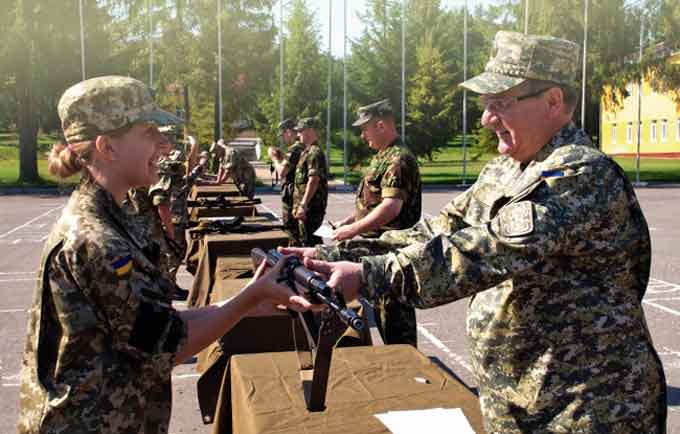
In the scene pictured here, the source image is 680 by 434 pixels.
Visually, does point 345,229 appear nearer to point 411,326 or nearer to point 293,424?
point 411,326

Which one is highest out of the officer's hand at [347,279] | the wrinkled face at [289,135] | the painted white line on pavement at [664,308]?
the wrinkled face at [289,135]

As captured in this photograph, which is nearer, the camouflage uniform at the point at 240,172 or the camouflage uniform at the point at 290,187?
the camouflage uniform at the point at 290,187

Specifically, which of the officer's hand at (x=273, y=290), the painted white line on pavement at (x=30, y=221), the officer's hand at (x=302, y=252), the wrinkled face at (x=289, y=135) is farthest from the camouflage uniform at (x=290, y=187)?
the officer's hand at (x=273, y=290)

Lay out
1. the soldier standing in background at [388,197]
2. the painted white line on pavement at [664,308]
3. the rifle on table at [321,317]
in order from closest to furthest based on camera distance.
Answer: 1. the rifle on table at [321,317]
2. the soldier standing in background at [388,197]
3. the painted white line on pavement at [664,308]

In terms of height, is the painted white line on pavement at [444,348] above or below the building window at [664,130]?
below

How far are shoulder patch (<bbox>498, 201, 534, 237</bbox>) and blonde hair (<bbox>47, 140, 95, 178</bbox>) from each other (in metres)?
1.27

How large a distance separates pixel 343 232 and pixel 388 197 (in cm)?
78

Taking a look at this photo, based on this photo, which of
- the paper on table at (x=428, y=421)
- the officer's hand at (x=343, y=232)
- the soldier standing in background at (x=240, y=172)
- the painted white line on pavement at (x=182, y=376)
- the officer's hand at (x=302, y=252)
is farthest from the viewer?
the soldier standing in background at (x=240, y=172)

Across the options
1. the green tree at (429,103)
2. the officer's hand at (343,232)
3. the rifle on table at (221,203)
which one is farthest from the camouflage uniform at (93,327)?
the green tree at (429,103)

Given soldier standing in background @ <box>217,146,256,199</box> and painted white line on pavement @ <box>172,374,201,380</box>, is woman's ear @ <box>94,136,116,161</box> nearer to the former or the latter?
painted white line on pavement @ <box>172,374,201,380</box>

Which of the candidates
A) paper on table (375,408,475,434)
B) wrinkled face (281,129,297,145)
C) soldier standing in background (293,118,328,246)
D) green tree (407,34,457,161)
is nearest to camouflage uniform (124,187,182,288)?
soldier standing in background (293,118,328,246)

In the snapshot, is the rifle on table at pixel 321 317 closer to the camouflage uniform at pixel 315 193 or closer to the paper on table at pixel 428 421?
the paper on table at pixel 428 421

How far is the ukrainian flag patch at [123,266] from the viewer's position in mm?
2121

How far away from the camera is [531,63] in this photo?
7.79 feet
